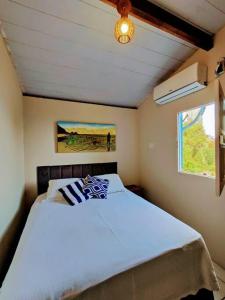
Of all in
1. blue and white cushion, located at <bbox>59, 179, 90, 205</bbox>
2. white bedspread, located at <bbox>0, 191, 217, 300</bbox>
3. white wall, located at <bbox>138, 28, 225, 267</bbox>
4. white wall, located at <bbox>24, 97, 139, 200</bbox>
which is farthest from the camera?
white wall, located at <bbox>24, 97, 139, 200</bbox>

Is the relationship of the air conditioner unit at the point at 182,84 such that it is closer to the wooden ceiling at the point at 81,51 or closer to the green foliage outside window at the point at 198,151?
the wooden ceiling at the point at 81,51

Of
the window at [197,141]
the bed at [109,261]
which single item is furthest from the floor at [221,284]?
the window at [197,141]

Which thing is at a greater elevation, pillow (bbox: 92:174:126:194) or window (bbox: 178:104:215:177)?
window (bbox: 178:104:215:177)

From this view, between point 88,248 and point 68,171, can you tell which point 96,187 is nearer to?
point 68,171

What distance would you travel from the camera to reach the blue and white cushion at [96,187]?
2293mm

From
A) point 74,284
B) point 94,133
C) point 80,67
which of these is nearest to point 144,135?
point 94,133

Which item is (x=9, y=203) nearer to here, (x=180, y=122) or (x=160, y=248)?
(x=160, y=248)

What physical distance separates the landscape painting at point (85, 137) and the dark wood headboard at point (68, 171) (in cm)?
28

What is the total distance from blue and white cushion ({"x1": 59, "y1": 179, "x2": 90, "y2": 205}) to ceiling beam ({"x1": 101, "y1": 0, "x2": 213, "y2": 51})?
6.69ft

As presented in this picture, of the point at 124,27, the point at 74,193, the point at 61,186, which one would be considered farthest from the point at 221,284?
the point at 124,27

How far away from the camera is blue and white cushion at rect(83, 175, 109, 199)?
7.52ft

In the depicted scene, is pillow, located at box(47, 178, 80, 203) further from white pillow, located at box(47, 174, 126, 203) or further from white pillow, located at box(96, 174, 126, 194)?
white pillow, located at box(96, 174, 126, 194)

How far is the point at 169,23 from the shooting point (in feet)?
4.98

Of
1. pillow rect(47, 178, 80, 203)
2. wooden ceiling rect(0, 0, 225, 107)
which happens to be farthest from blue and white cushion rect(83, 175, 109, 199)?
wooden ceiling rect(0, 0, 225, 107)
